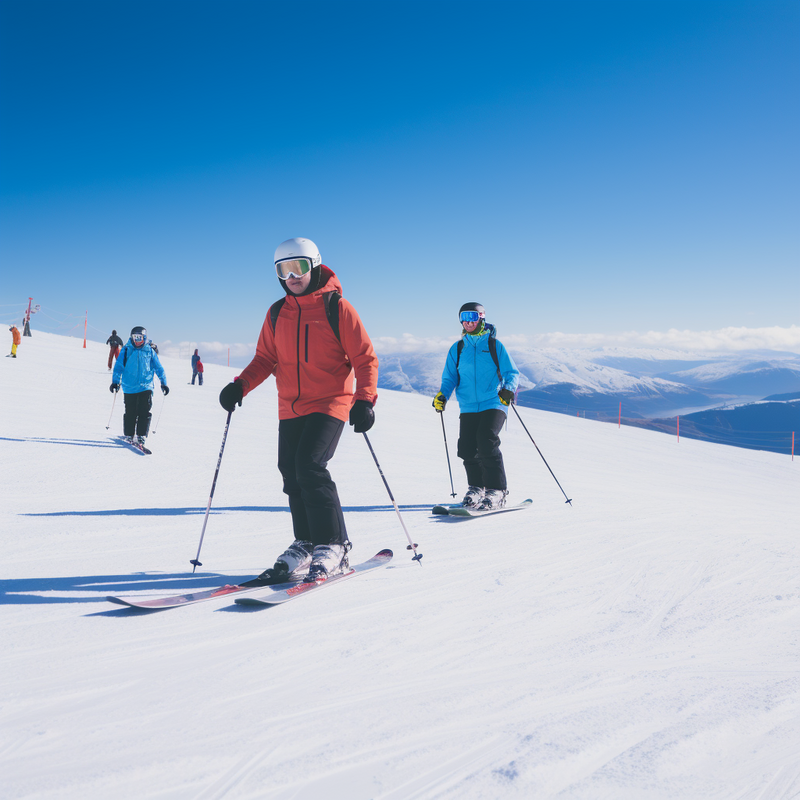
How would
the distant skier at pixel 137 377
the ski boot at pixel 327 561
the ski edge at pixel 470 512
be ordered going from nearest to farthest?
the ski boot at pixel 327 561, the ski edge at pixel 470 512, the distant skier at pixel 137 377

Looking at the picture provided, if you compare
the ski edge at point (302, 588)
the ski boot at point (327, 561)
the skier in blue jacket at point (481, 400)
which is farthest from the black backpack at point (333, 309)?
the skier in blue jacket at point (481, 400)

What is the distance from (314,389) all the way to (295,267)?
0.72 m

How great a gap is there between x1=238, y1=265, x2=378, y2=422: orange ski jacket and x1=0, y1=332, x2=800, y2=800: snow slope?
1.07 metres

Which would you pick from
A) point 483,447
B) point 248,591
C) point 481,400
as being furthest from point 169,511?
point 481,400

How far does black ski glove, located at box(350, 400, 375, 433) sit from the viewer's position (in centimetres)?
324

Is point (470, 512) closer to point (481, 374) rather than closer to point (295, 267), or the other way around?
point (481, 374)

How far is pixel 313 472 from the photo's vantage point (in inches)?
129

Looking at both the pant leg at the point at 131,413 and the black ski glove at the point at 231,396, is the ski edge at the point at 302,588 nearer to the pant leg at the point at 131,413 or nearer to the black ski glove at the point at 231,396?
the black ski glove at the point at 231,396

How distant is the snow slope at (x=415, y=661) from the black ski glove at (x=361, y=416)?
89 cm

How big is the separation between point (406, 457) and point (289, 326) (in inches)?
270

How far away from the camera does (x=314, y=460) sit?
327cm

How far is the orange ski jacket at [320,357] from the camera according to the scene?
11.1 feet

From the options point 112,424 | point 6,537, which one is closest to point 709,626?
point 6,537

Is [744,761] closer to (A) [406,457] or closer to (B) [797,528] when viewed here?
(B) [797,528]
